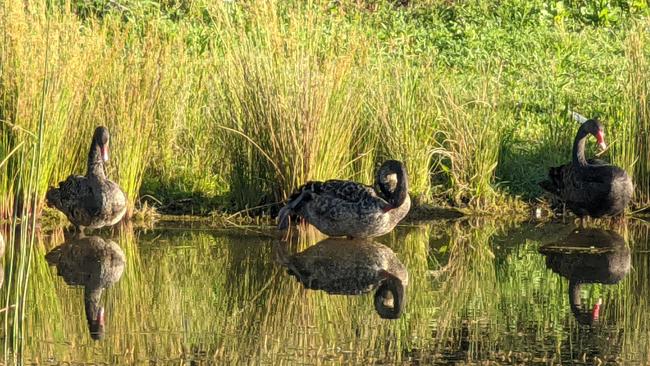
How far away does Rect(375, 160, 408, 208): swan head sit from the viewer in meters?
11.9

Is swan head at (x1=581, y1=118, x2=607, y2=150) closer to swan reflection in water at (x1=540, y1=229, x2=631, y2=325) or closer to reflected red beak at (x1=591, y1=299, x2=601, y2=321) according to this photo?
swan reflection in water at (x1=540, y1=229, x2=631, y2=325)

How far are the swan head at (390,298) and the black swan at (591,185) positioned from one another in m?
2.86

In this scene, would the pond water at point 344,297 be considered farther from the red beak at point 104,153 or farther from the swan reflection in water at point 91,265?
the red beak at point 104,153

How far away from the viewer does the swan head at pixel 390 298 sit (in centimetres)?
934

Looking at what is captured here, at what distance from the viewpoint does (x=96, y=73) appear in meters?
12.6

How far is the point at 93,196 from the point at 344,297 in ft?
9.72

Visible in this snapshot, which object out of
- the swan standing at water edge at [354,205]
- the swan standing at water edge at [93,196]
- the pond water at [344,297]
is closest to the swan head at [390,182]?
the swan standing at water edge at [354,205]

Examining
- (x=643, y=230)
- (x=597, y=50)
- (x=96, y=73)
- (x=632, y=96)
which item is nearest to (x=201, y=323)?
(x=96, y=73)

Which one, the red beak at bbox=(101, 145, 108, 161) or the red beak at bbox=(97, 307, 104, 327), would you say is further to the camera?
the red beak at bbox=(101, 145, 108, 161)

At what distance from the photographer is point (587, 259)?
11.2 meters

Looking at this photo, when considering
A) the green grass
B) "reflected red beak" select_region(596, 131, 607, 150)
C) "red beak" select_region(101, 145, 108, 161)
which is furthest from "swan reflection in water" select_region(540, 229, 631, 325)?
"red beak" select_region(101, 145, 108, 161)

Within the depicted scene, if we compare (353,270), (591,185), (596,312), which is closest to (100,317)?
(353,270)

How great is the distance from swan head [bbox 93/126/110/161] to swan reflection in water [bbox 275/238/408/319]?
5.52ft

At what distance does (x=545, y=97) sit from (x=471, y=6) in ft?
12.1
